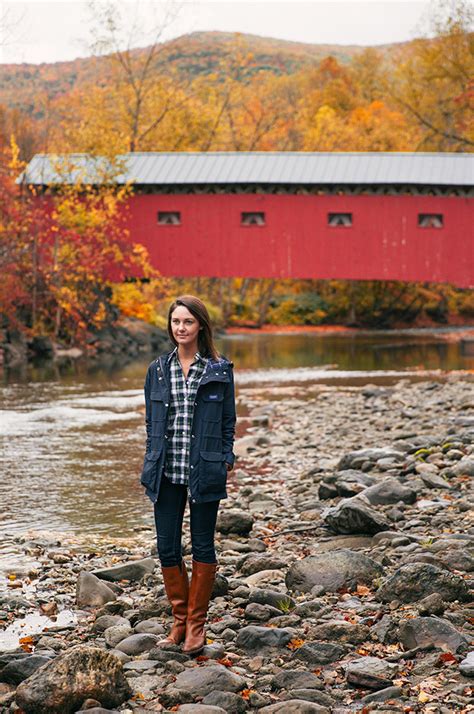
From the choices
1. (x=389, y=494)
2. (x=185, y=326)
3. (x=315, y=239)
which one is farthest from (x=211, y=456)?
(x=315, y=239)

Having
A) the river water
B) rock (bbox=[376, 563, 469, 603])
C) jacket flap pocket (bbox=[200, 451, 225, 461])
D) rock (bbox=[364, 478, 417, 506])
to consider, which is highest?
jacket flap pocket (bbox=[200, 451, 225, 461])

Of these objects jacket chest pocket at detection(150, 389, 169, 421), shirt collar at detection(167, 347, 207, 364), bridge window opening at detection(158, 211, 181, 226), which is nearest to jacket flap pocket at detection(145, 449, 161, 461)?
jacket chest pocket at detection(150, 389, 169, 421)

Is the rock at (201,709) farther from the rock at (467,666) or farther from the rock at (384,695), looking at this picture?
the rock at (467,666)

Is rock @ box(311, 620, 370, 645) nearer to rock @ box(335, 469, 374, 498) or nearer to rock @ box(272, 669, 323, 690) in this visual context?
rock @ box(272, 669, 323, 690)

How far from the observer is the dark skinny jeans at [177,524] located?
4180 millimetres

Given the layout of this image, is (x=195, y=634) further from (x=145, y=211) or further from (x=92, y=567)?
(x=145, y=211)

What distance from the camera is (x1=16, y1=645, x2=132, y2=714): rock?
11.5 feet

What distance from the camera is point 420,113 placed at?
36.8m

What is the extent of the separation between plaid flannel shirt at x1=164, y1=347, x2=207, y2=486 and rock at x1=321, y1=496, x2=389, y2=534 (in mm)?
1935

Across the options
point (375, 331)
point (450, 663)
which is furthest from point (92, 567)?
point (375, 331)

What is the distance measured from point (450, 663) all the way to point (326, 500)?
134 inches

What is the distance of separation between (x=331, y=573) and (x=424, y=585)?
0.63 meters

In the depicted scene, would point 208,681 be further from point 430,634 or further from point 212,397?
point 212,397

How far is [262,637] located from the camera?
4.20m
